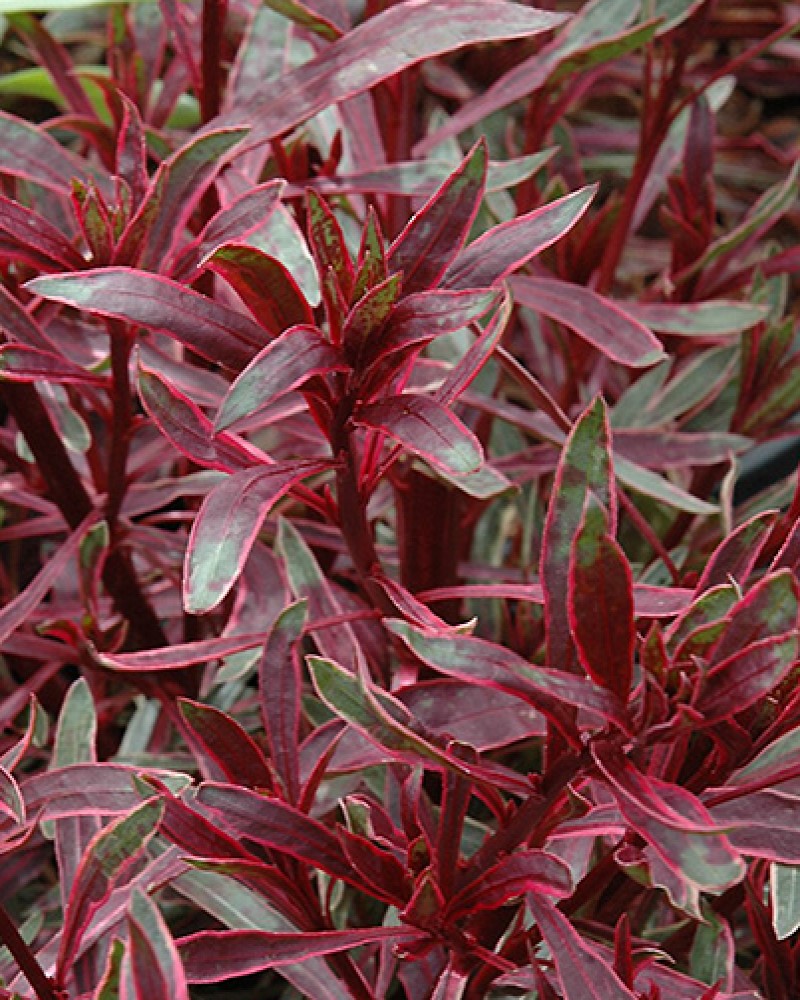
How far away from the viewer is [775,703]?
521mm

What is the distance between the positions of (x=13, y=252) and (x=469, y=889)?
38 centimetres

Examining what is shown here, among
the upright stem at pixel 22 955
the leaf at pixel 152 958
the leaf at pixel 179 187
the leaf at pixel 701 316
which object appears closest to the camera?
the leaf at pixel 152 958

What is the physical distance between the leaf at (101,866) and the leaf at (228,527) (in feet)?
0.33

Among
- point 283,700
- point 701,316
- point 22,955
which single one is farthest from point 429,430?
point 701,316

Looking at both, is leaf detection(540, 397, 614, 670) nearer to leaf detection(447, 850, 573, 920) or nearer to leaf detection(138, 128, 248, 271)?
leaf detection(447, 850, 573, 920)

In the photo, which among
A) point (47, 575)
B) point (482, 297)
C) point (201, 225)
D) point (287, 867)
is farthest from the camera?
point (201, 225)

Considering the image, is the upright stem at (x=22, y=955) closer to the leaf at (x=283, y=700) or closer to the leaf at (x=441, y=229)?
the leaf at (x=283, y=700)

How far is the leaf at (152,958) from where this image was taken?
0.43 metres

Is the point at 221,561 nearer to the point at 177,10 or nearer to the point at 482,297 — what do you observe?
the point at 482,297

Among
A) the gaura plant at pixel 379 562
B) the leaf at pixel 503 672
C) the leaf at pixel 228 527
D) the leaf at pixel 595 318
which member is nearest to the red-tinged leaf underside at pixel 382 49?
the gaura plant at pixel 379 562

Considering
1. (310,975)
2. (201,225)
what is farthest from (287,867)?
(201,225)

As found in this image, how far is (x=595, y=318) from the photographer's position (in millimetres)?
782

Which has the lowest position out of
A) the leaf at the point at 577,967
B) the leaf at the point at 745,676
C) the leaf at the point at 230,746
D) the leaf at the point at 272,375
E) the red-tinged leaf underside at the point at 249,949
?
the red-tinged leaf underside at the point at 249,949

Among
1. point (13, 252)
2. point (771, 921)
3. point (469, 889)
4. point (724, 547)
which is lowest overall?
point (771, 921)
